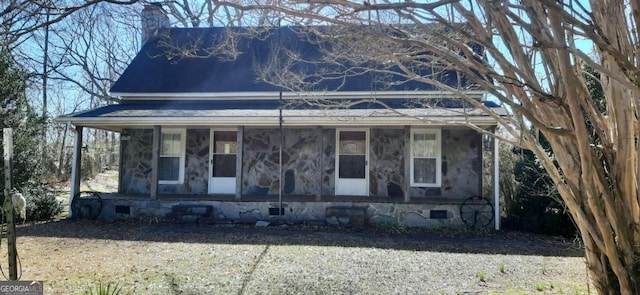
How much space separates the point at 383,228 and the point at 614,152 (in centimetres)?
691

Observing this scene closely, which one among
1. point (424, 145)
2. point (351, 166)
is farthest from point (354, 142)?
point (424, 145)

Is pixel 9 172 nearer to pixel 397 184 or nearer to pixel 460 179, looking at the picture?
pixel 397 184

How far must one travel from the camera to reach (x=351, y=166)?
12.0 metres

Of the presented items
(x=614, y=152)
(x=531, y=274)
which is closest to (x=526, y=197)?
(x=531, y=274)

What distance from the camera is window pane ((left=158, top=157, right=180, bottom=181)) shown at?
1259 centimetres

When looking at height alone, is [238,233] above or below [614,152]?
below

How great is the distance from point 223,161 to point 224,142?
564mm

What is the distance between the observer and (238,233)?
928 centimetres

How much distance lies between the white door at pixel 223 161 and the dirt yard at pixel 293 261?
99.0 inches

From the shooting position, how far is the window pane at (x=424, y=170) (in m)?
11.8

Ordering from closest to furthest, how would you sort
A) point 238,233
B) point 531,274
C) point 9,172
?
point 9,172
point 531,274
point 238,233

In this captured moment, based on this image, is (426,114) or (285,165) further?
(285,165)

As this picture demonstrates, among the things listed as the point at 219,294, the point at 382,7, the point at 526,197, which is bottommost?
the point at 219,294

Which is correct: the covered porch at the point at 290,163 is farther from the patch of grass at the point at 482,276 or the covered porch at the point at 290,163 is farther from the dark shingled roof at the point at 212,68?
the patch of grass at the point at 482,276
